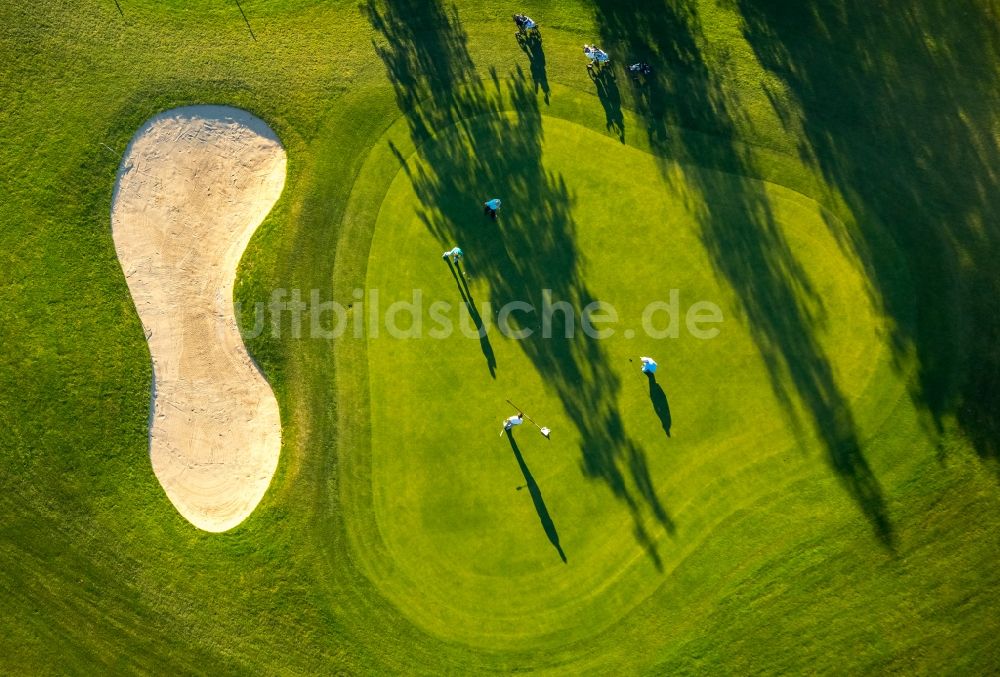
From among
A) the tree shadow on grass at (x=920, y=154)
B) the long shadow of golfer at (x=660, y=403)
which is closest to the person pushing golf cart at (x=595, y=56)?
the tree shadow on grass at (x=920, y=154)

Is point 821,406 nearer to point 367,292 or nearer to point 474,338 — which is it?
point 474,338

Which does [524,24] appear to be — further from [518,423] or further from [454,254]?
[518,423]

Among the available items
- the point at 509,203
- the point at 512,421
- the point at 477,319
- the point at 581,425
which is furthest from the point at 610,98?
the point at 512,421

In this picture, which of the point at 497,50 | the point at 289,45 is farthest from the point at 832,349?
the point at 289,45

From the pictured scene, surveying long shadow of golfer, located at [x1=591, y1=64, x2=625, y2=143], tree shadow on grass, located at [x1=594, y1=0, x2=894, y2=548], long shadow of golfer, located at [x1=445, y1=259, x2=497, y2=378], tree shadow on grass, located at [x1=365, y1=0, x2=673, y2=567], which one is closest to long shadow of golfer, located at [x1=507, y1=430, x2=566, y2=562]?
tree shadow on grass, located at [x1=365, y1=0, x2=673, y2=567]

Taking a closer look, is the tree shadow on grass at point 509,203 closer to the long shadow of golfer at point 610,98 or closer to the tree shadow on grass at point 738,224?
the long shadow of golfer at point 610,98
